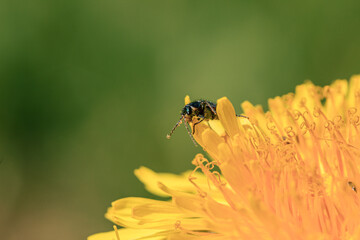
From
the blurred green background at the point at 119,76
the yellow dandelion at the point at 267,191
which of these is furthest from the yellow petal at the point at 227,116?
the blurred green background at the point at 119,76

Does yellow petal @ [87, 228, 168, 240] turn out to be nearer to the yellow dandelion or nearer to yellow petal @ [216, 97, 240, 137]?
the yellow dandelion

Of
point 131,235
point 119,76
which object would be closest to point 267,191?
point 131,235

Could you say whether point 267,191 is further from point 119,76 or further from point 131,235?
point 119,76

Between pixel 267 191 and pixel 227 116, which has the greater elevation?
pixel 227 116

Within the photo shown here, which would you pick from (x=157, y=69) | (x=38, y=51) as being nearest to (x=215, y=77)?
(x=157, y=69)

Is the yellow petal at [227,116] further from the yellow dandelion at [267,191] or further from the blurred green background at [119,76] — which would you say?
the blurred green background at [119,76]

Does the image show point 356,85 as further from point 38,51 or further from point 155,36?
point 38,51
